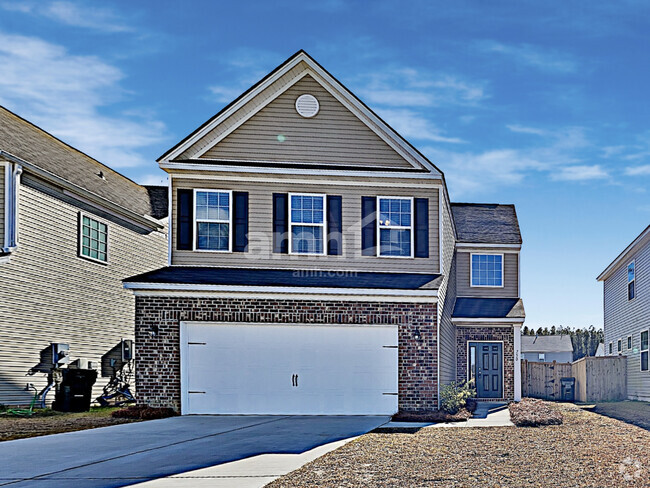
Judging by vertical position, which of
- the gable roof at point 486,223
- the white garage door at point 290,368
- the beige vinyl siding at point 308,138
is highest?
the beige vinyl siding at point 308,138

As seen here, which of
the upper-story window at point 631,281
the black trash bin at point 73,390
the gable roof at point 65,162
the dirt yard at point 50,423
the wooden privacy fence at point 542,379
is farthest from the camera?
the upper-story window at point 631,281

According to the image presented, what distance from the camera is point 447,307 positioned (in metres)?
23.5

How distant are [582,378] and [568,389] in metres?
0.97

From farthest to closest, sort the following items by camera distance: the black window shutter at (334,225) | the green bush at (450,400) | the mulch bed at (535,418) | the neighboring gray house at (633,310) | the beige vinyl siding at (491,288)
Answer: the beige vinyl siding at (491,288)
the neighboring gray house at (633,310)
the black window shutter at (334,225)
the green bush at (450,400)
the mulch bed at (535,418)

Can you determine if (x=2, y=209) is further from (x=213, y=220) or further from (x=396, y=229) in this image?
(x=396, y=229)

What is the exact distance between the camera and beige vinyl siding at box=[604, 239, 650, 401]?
89.4ft

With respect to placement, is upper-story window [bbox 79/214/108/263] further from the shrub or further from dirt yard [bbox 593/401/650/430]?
dirt yard [bbox 593/401/650/430]

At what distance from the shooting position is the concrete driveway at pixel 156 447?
30.7ft

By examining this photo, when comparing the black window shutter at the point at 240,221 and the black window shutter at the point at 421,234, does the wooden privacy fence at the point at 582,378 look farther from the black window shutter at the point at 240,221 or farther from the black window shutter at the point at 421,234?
the black window shutter at the point at 240,221

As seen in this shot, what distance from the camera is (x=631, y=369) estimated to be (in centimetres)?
2953

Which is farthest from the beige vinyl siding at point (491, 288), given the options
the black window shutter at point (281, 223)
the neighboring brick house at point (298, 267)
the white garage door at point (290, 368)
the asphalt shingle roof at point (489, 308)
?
the black window shutter at point (281, 223)

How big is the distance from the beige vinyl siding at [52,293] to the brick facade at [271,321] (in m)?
4.22

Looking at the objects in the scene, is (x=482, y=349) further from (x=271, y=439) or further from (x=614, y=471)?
(x=614, y=471)

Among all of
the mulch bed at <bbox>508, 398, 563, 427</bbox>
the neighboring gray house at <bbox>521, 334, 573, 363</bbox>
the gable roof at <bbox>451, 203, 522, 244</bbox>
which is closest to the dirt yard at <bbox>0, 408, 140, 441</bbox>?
the mulch bed at <bbox>508, 398, 563, 427</bbox>
